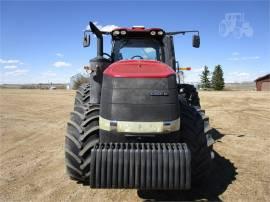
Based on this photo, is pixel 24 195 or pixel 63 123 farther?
pixel 63 123

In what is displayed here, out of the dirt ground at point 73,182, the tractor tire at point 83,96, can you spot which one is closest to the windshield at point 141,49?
the tractor tire at point 83,96

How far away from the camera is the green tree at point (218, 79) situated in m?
64.7

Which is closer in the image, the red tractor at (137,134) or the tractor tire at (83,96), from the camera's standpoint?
the red tractor at (137,134)

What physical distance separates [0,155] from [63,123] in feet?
15.9

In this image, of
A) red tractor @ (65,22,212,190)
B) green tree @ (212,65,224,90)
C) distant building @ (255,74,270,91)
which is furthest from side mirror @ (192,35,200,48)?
green tree @ (212,65,224,90)

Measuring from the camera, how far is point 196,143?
4.80 metres

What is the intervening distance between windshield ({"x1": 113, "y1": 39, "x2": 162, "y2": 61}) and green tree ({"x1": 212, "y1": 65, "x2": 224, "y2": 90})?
5942 cm

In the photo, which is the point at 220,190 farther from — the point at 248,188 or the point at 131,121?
the point at 131,121

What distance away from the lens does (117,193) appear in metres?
5.00

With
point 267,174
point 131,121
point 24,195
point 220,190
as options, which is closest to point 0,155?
point 24,195

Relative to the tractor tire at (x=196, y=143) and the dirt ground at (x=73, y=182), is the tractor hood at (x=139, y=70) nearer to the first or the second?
the tractor tire at (x=196, y=143)

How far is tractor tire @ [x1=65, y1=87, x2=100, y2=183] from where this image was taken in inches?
183

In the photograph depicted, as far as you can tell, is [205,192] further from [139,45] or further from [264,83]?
[264,83]

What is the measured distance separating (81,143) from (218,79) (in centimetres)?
6345
